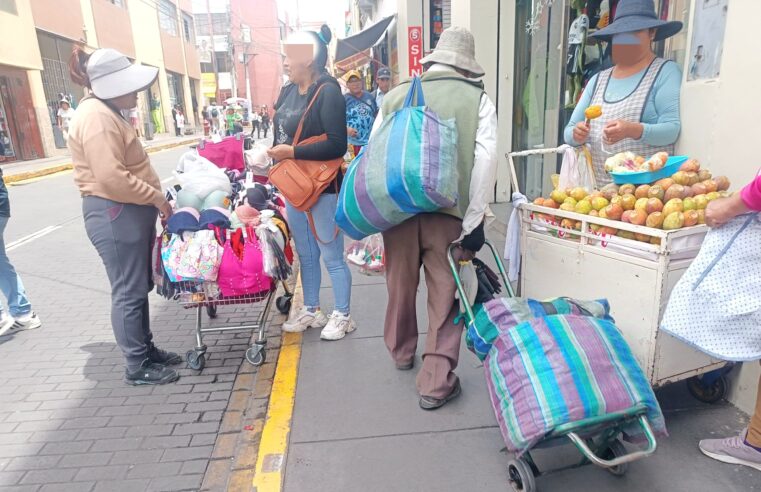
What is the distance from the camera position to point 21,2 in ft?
61.8

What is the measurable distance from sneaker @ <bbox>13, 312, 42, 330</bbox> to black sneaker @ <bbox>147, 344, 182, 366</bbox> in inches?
60.5

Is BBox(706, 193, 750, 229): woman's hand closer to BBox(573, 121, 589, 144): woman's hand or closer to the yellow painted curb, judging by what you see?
Result: BBox(573, 121, 589, 144): woman's hand

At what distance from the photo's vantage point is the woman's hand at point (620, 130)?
8.73 feet

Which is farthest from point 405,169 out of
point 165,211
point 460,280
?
point 165,211

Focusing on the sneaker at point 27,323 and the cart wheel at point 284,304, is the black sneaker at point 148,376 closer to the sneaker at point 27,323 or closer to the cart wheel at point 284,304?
the cart wheel at point 284,304

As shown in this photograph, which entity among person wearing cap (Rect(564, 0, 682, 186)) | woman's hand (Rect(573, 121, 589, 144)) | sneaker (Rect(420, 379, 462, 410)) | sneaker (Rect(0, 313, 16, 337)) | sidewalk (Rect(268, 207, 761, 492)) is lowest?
sidewalk (Rect(268, 207, 761, 492))

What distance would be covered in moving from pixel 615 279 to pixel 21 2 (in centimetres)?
2328

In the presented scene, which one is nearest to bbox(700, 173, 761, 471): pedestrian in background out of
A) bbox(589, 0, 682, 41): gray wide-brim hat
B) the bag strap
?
bbox(589, 0, 682, 41): gray wide-brim hat

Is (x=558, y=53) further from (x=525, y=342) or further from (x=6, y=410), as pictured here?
(x=6, y=410)

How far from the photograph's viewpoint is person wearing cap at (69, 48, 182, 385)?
3.00 meters

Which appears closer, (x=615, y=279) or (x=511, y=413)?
(x=511, y=413)

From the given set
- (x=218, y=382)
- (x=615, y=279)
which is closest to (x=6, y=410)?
(x=218, y=382)

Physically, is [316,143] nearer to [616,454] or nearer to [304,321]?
[304,321]

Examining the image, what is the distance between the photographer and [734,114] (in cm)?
261
